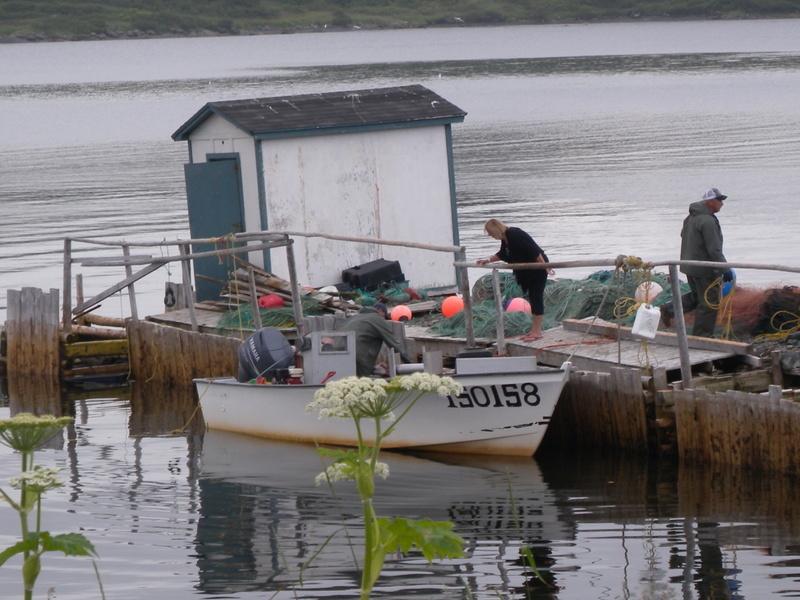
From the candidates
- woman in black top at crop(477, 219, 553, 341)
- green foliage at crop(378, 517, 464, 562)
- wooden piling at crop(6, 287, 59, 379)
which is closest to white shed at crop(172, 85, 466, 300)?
wooden piling at crop(6, 287, 59, 379)

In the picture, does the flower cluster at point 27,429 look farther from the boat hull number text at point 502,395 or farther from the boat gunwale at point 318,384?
the boat hull number text at point 502,395

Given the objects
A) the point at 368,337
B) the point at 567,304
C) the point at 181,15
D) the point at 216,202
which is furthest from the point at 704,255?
the point at 181,15

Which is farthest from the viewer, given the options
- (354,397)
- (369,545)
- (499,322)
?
(499,322)

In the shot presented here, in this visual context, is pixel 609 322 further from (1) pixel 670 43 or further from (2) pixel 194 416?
(1) pixel 670 43

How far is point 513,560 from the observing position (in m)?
12.4

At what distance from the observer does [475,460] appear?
1598 centimetres

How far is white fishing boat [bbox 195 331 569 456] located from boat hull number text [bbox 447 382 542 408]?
0.4 inches

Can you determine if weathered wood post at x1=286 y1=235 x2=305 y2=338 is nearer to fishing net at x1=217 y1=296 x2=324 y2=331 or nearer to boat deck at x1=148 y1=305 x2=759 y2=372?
fishing net at x1=217 y1=296 x2=324 y2=331

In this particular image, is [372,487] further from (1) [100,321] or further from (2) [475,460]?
(1) [100,321]

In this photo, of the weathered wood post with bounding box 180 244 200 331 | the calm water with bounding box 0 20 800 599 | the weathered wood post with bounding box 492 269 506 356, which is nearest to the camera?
the calm water with bounding box 0 20 800 599

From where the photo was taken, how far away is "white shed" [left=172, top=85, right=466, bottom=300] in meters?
20.8

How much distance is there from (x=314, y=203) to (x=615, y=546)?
9.59 meters

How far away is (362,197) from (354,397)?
14.9m

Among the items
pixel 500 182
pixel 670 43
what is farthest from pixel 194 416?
pixel 670 43
